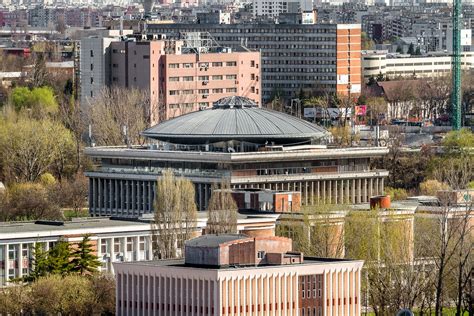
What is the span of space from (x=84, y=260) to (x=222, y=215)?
199 inches

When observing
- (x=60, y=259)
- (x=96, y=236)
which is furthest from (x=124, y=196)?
(x=60, y=259)

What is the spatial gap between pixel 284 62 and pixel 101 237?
87.1 m

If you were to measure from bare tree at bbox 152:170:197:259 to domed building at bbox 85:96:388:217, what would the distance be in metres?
9.05

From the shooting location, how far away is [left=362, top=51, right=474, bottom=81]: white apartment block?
182m

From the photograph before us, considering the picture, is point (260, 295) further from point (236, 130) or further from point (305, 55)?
point (305, 55)

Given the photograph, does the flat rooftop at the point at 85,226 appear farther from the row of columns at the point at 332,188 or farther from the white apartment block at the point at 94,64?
the white apartment block at the point at 94,64

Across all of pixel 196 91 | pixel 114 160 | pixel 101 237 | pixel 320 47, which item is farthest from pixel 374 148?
pixel 320 47

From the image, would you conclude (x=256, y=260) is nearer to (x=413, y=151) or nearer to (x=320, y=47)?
(x=413, y=151)

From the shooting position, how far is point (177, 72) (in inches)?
5231

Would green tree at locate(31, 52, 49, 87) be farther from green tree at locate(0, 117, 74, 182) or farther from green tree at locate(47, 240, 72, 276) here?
green tree at locate(47, 240, 72, 276)

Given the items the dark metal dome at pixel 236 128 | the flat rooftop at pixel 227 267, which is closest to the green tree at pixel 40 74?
the dark metal dome at pixel 236 128

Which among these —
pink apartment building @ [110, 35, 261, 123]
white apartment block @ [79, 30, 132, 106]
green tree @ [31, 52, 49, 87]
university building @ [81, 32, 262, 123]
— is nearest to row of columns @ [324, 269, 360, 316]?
university building @ [81, 32, 262, 123]

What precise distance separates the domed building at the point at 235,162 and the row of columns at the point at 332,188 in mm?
36

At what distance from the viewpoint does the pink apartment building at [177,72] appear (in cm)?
13212
